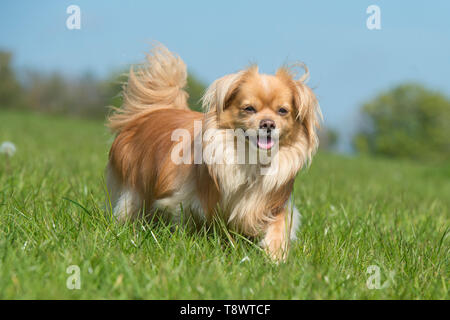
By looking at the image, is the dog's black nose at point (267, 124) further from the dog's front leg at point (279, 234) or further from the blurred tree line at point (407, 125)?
the blurred tree line at point (407, 125)

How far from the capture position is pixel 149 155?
139 inches

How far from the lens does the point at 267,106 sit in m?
3.00

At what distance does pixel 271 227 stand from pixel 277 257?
34 cm

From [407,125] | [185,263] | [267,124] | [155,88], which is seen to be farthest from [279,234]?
[407,125]

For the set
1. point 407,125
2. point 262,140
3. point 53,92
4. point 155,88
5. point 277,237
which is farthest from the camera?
point 407,125

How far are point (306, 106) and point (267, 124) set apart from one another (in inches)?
13.6

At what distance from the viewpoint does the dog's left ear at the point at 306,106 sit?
3.07 m

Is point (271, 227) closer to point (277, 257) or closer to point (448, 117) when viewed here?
point (277, 257)

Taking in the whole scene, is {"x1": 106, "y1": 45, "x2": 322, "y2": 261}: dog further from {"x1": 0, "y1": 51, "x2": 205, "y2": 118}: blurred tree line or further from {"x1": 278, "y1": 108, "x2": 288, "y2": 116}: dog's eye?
{"x1": 0, "y1": 51, "x2": 205, "y2": 118}: blurred tree line

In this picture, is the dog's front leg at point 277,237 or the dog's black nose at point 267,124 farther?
the dog's front leg at point 277,237

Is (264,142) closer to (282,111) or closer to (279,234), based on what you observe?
(282,111)

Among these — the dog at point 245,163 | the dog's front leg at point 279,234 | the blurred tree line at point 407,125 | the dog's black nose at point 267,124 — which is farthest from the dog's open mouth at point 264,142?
the blurred tree line at point 407,125

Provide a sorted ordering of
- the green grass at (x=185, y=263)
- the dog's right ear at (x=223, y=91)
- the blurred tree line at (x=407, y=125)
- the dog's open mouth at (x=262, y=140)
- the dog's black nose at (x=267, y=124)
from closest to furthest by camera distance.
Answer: the green grass at (x=185, y=263), the dog's black nose at (x=267, y=124), the dog's open mouth at (x=262, y=140), the dog's right ear at (x=223, y=91), the blurred tree line at (x=407, y=125)
